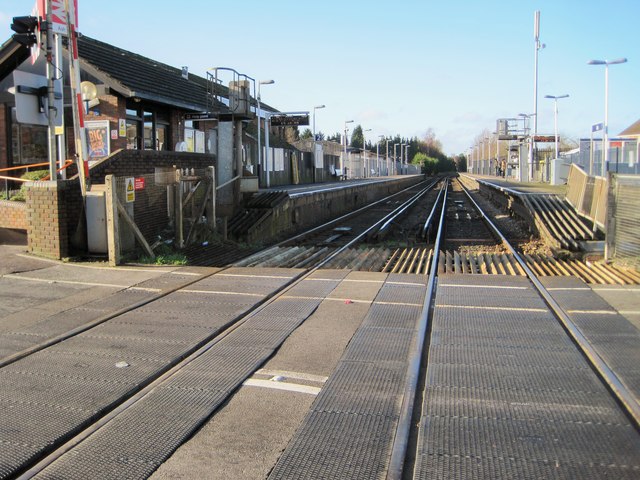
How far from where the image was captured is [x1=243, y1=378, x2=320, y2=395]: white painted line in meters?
4.87

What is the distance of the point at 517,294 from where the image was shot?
27.7ft

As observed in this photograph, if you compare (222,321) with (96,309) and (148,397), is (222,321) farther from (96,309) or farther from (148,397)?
(148,397)

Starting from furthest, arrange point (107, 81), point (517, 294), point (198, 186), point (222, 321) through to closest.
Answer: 1. point (107, 81)
2. point (198, 186)
3. point (517, 294)
4. point (222, 321)

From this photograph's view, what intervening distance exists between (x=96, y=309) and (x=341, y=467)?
16.1ft

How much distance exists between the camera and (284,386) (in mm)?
4961

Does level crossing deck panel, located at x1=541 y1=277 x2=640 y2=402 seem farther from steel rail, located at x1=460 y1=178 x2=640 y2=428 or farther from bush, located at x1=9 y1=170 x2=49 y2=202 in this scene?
bush, located at x1=9 y1=170 x2=49 y2=202

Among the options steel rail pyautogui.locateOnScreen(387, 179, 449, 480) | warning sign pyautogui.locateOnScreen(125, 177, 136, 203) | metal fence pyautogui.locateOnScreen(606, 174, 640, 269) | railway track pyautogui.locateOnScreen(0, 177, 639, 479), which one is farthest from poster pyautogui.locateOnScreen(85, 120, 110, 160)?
metal fence pyautogui.locateOnScreen(606, 174, 640, 269)

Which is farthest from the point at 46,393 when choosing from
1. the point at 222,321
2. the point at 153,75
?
the point at 153,75

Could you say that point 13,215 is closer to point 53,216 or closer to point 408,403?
point 53,216

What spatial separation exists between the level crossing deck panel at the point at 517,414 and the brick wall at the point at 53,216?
758 cm

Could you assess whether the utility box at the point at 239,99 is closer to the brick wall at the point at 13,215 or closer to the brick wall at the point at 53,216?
the brick wall at the point at 13,215

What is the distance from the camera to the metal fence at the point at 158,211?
1079cm

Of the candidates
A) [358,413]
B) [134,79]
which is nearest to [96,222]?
[358,413]

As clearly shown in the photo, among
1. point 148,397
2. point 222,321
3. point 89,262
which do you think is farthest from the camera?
point 89,262
